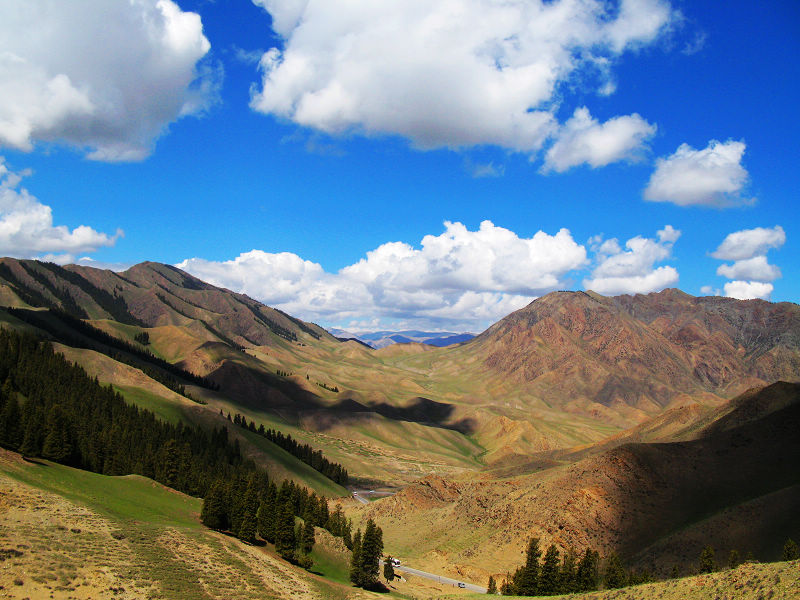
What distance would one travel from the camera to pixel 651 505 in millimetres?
98688

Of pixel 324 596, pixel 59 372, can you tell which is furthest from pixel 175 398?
pixel 324 596

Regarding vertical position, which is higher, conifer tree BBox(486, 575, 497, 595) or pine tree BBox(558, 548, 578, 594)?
pine tree BBox(558, 548, 578, 594)

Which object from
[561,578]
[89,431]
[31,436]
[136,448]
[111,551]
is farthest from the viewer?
[136,448]

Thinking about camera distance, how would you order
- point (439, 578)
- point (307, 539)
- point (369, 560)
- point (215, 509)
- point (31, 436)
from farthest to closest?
point (439, 578), point (307, 539), point (369, 560), point (31, 436), point (215, 509)

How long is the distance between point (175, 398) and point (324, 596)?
146 m

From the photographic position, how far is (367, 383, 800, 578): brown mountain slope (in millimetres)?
81688

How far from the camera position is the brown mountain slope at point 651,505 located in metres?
81.7

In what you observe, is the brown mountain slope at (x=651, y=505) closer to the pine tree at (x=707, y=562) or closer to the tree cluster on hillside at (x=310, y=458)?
the pine tree at (x=707, y=562)

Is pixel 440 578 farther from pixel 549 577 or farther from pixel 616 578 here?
pixel 616 578

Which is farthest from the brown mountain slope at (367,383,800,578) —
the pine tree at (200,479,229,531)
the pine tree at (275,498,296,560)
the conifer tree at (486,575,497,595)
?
the pine tree at (200,479,229,531)

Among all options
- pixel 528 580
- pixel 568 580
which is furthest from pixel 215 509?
pixel 568 580

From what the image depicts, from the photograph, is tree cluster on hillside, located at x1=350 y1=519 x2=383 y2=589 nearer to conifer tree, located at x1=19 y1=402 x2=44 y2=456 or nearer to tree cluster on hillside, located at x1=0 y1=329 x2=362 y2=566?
tree cluster on hillside, located at x1=0 y1=329 x2=362 y2=566

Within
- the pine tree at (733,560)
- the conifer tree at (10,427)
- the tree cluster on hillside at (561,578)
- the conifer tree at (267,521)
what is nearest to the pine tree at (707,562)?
the pine tree at (733,560)

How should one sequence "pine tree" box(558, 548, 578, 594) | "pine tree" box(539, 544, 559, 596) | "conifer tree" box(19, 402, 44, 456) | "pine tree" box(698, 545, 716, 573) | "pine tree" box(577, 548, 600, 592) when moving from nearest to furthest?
1. "pine tree" box(698, 545, 716, 573)
2. "conifer tree" box(19, 402, 44, 456)
3. "pine tree" box(558, 548, 578, 594)
4. "pine tree" box(577, 548, 600, 592)
5. "pine tree" box(539, 544, 559, 596)
